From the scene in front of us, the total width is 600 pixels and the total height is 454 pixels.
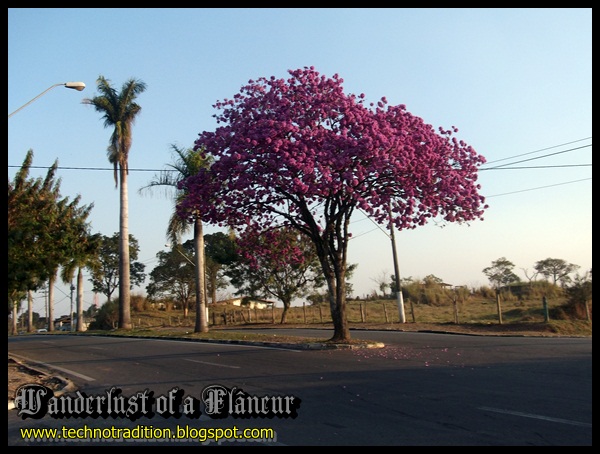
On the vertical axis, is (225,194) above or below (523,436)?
above

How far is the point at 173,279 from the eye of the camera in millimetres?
66812

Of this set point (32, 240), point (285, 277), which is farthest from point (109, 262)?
point (32, 240)

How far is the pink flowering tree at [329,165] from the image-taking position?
17.7 meters

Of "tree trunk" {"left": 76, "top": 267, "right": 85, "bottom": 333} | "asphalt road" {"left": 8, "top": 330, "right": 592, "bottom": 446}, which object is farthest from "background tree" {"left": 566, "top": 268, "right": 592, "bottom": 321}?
"tree trunk" {"left": 76, "top": 267, "right": 85, "bottom": 333}

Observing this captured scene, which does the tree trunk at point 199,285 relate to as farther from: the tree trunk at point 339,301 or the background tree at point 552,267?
the background tree at point 552,267

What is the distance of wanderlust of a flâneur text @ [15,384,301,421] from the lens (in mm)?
9164

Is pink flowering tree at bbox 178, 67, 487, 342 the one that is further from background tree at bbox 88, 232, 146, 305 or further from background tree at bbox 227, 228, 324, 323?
background tree at bbox 88, 232, 146, 305

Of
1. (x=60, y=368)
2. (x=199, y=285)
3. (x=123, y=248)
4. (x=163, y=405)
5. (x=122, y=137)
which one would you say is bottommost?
(x=60, y=368)

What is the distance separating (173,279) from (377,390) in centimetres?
5839

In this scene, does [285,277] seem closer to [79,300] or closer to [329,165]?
[79,300]

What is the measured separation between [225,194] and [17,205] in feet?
28.4

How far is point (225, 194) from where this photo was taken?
19.3m
